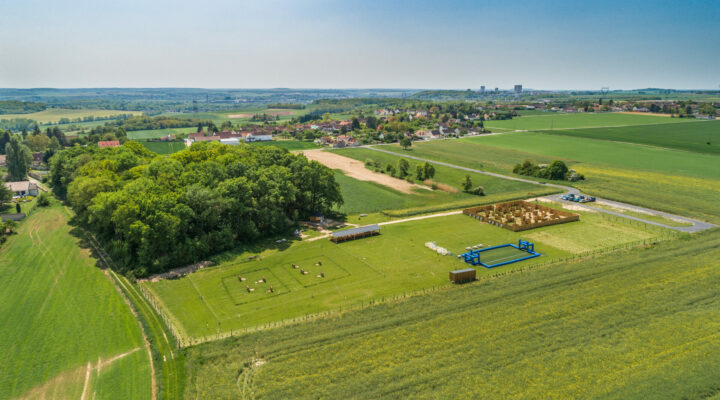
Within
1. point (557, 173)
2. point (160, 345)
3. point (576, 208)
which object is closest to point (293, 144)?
point (557, 173)

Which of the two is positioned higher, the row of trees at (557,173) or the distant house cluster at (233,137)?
the distant house cluster at (233,137)

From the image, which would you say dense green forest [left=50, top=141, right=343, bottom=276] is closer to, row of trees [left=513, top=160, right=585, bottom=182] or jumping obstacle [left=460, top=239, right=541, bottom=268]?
jumping obstacle [left=460, top=239, right=541, bottom=268]

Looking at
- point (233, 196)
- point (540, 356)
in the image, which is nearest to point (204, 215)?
point (233, 196)

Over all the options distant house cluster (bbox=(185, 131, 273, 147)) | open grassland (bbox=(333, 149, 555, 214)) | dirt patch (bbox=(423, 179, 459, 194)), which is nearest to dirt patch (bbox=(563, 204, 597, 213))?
open grassland (bbox=(333, 149, 555, 214))

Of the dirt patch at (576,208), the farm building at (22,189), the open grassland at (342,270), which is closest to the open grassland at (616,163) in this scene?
the dirt patch at (576,208)

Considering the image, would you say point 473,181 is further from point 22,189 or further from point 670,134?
point 670,134

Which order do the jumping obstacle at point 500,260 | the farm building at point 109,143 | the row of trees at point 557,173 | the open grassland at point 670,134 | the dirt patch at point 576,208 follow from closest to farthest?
the jumping obstacle at point 500,260
the dirt patch at point 576,208
the row of trees at point 557,173
the open grassland at point 670,134
the farm building at point 109,143

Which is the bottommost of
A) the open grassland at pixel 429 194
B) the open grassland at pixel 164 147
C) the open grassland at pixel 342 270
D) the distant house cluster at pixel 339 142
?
the open grassland at pixel 342 270

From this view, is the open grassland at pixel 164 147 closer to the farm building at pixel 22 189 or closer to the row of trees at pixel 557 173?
the farm building at pixel 22 189
